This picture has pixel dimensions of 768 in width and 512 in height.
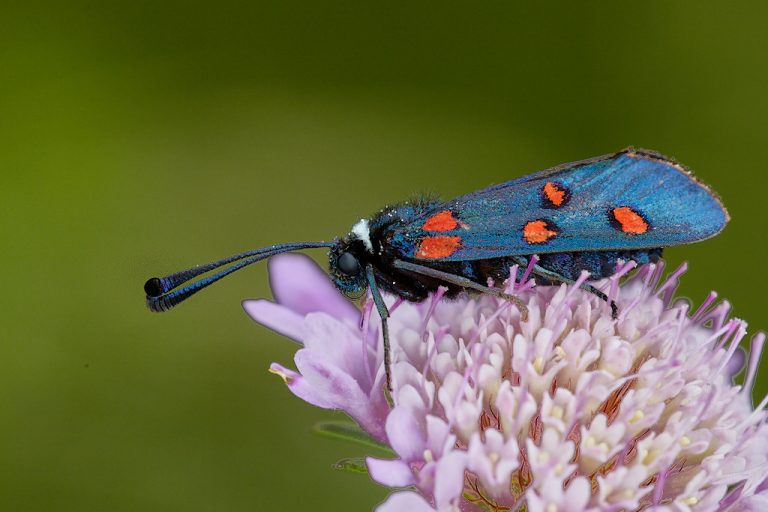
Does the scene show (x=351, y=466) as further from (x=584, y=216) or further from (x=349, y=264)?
(x=584, y=216)

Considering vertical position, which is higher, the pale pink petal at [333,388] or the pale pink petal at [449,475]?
the pale pink petal at [333,388]

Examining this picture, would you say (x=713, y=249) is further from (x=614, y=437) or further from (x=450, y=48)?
(x=614, y=437)

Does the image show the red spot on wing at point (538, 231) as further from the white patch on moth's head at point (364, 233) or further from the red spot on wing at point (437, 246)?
the white patch on moth's head at point (364, 233)

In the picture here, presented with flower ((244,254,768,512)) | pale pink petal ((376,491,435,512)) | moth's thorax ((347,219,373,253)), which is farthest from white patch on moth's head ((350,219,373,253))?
pale pink petal ((376,491,435,512))

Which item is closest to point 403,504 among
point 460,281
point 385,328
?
point 385,328

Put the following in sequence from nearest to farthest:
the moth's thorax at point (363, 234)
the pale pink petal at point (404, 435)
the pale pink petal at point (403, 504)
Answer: the pale pink petal at point (403, 504)
the pale pink petal at point (404, 435)
the moth's thorax at point (363, 234)

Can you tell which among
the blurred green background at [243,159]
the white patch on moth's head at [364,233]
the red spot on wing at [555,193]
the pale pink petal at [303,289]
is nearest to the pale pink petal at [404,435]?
the white patch on moth's head at [364,233]
